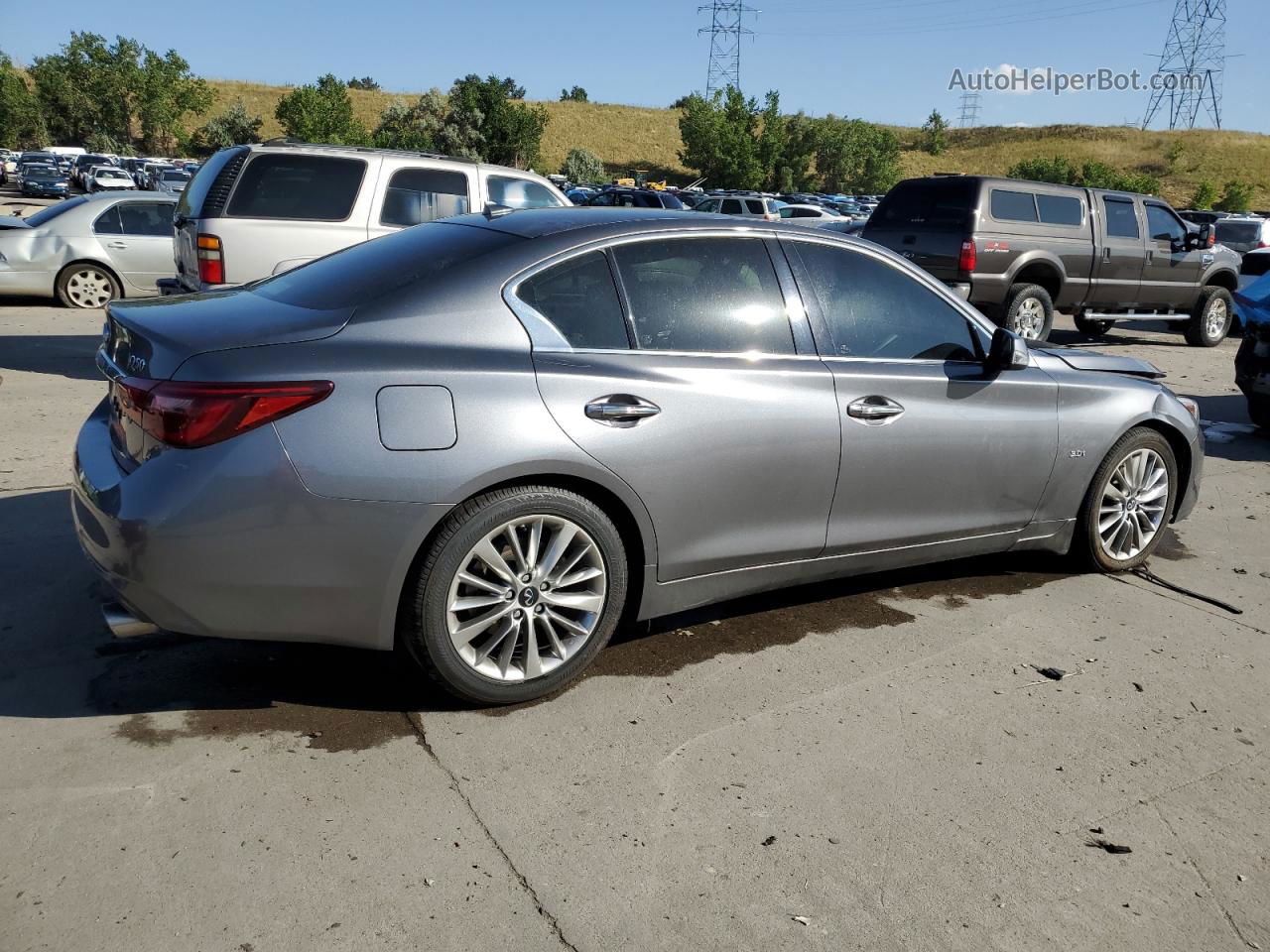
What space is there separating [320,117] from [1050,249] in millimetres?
62243

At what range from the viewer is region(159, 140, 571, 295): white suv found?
8.88 meters

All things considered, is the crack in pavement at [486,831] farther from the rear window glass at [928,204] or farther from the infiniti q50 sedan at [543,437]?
the rear window glass at [928,204]

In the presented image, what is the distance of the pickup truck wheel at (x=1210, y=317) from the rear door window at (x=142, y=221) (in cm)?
1416

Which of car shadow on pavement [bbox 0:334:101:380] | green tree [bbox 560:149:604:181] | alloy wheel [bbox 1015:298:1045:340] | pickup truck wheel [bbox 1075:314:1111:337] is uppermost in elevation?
green tree [bbox 560:149:604:181]

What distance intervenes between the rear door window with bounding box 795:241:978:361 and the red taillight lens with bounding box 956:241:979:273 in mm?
8687

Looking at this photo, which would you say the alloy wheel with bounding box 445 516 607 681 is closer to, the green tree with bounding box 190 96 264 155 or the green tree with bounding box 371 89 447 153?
the green tree with bounding box 371 89 447 153

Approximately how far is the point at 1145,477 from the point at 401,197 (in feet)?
22.4

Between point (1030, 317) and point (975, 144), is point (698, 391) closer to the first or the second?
point (1030, 317)

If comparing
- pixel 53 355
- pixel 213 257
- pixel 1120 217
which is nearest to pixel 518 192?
pixel 213 257

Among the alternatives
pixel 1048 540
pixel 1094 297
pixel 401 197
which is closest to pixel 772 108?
pixel 1094 297

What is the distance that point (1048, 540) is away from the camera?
514 cm

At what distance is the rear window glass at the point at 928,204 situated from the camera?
13258 mm

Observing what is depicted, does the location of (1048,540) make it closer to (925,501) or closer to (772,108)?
(925,501)

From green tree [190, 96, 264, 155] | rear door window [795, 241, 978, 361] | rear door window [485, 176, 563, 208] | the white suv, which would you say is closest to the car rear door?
rear door window [485, 176, 563, 208]
